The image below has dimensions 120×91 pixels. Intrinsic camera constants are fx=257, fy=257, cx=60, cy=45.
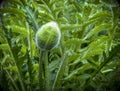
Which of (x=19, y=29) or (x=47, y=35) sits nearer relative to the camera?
(x=47, y=35)

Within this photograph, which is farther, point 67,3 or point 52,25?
point 67,3

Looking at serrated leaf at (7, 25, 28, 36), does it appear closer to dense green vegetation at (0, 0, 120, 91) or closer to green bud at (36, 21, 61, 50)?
dense green vegetation at (0, 0, 120, 91)

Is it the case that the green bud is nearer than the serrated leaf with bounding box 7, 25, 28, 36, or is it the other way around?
the green bud

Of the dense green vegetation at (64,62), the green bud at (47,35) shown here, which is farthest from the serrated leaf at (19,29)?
the green bud at (47,35)

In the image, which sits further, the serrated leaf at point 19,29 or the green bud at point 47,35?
the serrated leaf at point 19,29

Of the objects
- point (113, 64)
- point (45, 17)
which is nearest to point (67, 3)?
point (45, 17)

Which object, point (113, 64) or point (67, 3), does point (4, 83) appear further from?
point (67, 3)

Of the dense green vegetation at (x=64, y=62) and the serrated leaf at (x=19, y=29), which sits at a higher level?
the serrated leaf at (x=19, y=29)

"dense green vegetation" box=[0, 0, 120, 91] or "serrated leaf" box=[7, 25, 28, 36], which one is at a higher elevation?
"serrated leaf" box=[7, 25, 28, 36]

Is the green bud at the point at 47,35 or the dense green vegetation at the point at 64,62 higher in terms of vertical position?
the green bud at the point at 47,35

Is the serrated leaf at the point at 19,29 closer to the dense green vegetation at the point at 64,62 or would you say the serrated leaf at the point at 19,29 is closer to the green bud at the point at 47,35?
the dense green vegetation at the point at 64,62

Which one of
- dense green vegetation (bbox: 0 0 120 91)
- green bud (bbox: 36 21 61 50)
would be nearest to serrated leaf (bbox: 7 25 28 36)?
dense green vegetation (bbox: 0 0 120 91)
